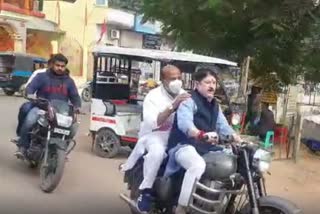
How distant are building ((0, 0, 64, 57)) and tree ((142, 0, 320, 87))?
19.0m

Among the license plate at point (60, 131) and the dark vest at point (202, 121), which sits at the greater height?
the dark vest at point (202, 121)

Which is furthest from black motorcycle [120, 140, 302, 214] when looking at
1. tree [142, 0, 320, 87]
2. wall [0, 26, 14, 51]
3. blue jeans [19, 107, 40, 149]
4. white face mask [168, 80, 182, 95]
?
wall [0, 26, 14, 51]

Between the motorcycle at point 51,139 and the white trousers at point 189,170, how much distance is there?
95.4 inches

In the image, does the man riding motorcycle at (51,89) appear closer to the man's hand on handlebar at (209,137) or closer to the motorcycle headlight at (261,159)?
the man's hand on handlebar at (209,137)

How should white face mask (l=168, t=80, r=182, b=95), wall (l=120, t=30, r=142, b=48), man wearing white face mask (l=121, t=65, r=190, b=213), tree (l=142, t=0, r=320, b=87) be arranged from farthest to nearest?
wall (l=120, t=30, r=142, b=48) < tree (l=142, t=0, r=320, b=87) < white face mask (l=168, t=80, r=182, b=95) < man wearing white face mask (l=121, t=65, r=190, b=213)

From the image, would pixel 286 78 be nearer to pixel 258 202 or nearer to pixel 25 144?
pixel 25 144

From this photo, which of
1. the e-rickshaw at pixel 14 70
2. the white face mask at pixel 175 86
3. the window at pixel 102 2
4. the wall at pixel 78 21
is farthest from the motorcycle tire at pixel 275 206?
the window at pixel 102 2

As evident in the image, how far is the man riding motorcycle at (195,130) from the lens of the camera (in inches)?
200

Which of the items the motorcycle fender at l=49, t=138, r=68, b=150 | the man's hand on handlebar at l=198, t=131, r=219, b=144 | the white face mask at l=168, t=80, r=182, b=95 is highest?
the white face mask at l=168, t=80, r=182, b=95

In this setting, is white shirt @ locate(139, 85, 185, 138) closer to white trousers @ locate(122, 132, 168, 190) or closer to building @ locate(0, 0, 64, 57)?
white trousers @ locate(122, 132, 168, 190)

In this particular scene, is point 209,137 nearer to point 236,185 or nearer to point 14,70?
point 236,185

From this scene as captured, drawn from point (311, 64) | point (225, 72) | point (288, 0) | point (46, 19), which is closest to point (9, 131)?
point (225, 72)

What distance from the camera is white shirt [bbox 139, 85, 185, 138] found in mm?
5867

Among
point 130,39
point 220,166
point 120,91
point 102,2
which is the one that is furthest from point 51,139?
point 130,39
